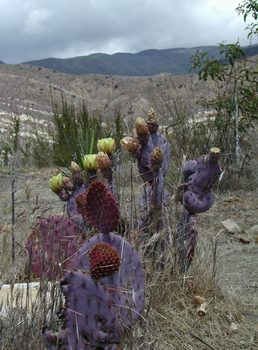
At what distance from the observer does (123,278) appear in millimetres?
2605

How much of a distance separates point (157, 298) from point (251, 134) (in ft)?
21.0

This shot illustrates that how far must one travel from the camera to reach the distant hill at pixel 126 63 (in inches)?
4028

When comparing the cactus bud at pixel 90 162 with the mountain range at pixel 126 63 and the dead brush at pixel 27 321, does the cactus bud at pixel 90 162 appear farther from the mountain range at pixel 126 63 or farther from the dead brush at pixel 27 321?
the mountain range at pixel 126 63

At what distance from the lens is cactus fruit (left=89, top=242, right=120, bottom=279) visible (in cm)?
235

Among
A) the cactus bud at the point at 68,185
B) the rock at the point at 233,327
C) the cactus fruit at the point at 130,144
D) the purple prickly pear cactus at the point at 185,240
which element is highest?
the cactus fruit at the point at 130,144

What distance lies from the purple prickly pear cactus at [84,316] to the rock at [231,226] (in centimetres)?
337

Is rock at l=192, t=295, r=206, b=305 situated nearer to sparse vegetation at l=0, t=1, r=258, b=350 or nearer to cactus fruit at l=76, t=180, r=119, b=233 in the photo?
sparse vegetation at l=0, t=1, r=258, b=350

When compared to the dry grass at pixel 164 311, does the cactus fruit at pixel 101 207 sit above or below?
above

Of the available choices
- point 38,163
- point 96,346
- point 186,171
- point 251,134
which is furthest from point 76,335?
point 38,163

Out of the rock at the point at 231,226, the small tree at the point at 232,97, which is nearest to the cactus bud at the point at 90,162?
the rock at the point at 231,226

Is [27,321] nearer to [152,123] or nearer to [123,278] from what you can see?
[123,278]

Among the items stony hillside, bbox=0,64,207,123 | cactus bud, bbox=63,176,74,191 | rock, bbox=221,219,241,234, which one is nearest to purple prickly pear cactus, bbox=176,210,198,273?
cactus bud, bbox=63,176,74,191

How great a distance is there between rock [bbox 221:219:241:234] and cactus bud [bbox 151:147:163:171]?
8.46 ft

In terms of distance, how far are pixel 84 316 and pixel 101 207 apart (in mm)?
412
